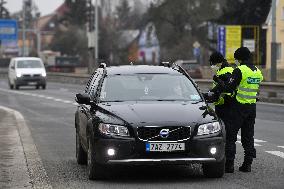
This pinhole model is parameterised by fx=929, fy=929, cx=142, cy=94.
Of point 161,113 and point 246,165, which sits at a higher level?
point 161,113

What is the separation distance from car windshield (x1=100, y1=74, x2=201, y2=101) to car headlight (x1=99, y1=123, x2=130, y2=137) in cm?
98

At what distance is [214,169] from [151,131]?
1.00 m

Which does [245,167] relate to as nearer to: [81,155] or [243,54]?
[243,54]

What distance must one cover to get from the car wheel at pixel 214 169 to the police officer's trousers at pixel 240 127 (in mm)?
553

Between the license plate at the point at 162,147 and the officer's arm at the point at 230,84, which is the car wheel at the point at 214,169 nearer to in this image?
the license plate at the point at 162,147

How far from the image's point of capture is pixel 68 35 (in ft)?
440

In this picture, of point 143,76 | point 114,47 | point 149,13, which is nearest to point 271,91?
point 143,76

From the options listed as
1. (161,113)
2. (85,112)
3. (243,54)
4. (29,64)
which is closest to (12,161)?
(85,112)

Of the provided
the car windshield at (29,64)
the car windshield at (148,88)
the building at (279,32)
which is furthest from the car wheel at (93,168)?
the building at (279,32)

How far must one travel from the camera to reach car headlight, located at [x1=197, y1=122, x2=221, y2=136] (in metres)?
10.5

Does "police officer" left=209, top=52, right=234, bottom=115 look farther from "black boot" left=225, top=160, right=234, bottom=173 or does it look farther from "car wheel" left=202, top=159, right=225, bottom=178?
"car wheel" left=202, top=159, right=225, bottom=178

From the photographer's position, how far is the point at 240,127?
455 inches

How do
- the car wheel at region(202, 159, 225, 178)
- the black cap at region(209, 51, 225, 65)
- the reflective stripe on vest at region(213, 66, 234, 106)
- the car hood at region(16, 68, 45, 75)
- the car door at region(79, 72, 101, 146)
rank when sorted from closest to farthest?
1. the car wheel at region(202, 159, 225, 178)
2. the car door at region(79, 72, 101, 146)
3. the reflective stripe on vest at region(213, 66, 234, 106)
4. the black cap at region(209, 51, 225, 65)
5. the car hood at region(16, 68, 45, 75)

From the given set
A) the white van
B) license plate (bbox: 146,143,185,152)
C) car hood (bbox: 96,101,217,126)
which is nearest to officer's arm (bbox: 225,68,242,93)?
car hood (bbox: 96,101,217,126)
